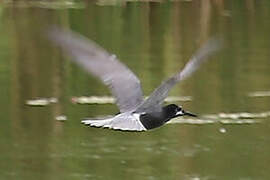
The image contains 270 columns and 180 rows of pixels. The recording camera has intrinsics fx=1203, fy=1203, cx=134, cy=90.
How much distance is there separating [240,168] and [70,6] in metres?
9.59

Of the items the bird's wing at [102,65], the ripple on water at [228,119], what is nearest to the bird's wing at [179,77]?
the bird's wing at [102,65]

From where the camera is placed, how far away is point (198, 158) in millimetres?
8195

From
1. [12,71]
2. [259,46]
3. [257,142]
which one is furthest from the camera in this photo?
[259,46]

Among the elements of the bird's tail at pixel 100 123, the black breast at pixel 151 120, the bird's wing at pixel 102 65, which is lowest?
the black breast at pixel 151 120

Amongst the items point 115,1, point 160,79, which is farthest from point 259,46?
point 115,1

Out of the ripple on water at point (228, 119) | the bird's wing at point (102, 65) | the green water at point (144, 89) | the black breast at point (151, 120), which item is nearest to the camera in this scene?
the black breast at point (151, 120)

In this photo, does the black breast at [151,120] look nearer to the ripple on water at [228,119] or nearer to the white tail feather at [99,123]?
the white tail feather at [99,123]

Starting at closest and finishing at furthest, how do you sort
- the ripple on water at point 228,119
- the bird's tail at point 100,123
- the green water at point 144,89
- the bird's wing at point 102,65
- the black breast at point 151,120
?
the bird's tail at point 100,123 < the black breast at point 151,120 < the bird's wing at point 102,65 < the green water at point 144,89 < the ripple on water at point 228,119

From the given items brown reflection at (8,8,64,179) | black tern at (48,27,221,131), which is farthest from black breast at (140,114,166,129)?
brown reflection at (8,8,64,179)

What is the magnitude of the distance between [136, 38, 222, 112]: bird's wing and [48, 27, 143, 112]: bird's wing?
11cm

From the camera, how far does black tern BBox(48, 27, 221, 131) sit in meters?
4.83

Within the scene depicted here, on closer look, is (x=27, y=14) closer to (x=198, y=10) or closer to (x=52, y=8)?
(x=52, y=8)

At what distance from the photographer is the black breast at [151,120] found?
489 cm

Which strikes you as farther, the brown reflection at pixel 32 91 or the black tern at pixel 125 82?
the brown reflection at pixel 32 91
